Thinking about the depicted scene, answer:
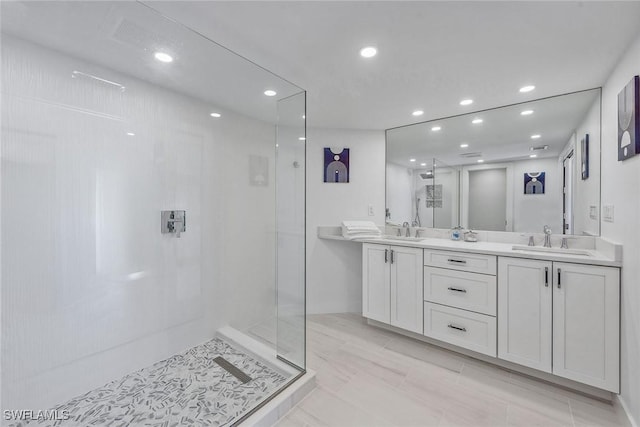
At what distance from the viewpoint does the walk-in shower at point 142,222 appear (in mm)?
1301

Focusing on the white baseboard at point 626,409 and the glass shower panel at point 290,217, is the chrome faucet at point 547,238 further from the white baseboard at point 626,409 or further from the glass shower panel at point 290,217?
the glass shower panel at point 290,217

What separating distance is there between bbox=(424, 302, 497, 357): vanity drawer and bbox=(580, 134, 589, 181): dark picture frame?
1.34 metres

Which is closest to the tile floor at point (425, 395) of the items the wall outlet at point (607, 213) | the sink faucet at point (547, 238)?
the sink faucet at point (547, 238)

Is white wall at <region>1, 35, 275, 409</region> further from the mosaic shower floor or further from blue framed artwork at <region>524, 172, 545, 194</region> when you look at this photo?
blue framed artwork at <region>524, 172, 545, 194</region>

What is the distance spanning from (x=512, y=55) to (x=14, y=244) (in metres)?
2.85

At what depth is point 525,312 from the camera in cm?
187

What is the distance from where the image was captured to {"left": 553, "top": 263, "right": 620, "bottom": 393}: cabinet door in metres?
1.59

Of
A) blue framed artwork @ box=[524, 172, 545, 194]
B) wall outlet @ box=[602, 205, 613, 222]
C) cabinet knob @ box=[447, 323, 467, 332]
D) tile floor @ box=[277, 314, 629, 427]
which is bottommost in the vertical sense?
tile floor @ box=[277, 314, 629, 427]

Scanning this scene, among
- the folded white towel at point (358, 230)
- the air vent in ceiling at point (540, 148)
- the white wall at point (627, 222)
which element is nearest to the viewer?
the white wall at point (627, 222)

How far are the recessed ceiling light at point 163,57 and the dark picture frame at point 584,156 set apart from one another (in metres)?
3.05

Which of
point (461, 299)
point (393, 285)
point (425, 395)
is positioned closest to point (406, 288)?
point (393, 285)

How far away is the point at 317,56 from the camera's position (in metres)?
1.67

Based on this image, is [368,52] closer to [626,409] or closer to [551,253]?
[551,253]

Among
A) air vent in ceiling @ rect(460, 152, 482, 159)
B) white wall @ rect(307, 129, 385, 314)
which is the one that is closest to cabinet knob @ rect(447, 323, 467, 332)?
white wall @ rect(307, 129, 385, 314)
